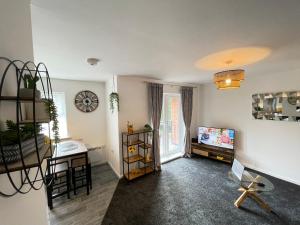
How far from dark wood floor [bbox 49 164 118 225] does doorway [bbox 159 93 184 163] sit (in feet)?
5.80

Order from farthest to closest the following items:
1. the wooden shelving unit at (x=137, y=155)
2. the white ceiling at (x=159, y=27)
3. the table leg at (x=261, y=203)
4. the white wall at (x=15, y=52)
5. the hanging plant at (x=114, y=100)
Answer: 1. the wooden shelving unit at (x=137, y=155)
2. the hanging plant at (x=114, y=100)
3. the table leg at (x=261, y=203)
4. the white ceiling at (x=159, y=27)
5. the white wall at (x=15, y=52)

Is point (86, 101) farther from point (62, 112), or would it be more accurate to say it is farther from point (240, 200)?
point (240, 200)

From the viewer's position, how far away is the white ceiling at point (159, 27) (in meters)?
0.98

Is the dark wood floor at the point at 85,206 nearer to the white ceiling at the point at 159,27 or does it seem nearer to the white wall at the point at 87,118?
the white wall at the point at 87,118

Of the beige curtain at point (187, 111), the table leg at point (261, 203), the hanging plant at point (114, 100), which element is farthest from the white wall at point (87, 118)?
the table leg at point (261, 203)

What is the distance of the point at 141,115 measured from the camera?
137 inches

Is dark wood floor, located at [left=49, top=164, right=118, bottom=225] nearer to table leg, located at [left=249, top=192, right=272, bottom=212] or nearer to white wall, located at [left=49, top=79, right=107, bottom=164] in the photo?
white wall, located at [left=49, top=79, right=107, bottom=164]

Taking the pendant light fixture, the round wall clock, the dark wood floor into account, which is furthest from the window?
the pendant light fixture

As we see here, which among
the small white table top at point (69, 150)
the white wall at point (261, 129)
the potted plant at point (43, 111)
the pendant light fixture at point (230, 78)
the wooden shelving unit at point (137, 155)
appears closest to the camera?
the potted plant at point (43, 111)

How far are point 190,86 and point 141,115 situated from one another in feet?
6.46

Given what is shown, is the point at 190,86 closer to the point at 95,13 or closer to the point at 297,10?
the point at 297,10

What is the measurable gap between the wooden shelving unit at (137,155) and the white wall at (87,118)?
1105 millimetres

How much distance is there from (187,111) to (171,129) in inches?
29.7

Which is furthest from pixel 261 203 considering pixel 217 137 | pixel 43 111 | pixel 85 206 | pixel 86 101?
pixel 86 101
